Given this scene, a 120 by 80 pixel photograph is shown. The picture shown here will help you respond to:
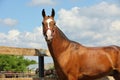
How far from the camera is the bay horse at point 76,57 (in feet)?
22.0

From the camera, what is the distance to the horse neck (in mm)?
6842

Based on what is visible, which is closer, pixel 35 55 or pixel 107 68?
pixel 107 68

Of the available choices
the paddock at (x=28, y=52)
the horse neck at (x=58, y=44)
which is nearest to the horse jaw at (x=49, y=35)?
the horse neck at (x=58, y=44)

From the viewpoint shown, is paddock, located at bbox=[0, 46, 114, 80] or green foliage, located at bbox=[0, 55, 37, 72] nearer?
paddock, located at bbox=[0, 46, 114, 80]

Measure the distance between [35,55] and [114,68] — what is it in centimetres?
199

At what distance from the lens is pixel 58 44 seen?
6.95 meters

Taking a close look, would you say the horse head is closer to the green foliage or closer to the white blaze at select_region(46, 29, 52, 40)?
the white blaze at select_region(46, 29, 52, 40)

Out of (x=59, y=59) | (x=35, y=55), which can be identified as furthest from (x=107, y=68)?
(x=35, y=55)

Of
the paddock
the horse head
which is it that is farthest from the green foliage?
the horse head

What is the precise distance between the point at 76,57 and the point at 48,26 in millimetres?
1036

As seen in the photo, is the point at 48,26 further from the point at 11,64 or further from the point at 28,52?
the point at 11,64

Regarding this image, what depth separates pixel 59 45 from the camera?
6.95m

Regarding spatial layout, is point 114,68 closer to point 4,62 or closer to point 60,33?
point 60,33

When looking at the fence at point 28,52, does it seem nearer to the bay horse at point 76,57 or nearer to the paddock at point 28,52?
the paddock at point 28,52
